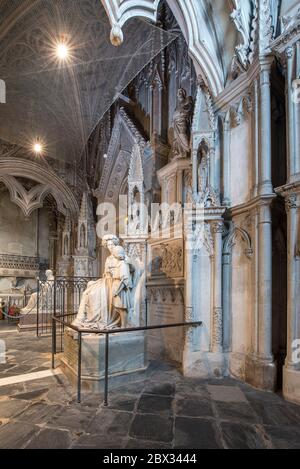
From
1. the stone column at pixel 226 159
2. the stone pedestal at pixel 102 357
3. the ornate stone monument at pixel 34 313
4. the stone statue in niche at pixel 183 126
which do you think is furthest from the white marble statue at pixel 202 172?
the ornate stone monument at pixel 34 313

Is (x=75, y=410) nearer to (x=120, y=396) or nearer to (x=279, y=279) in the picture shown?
(x=120, y=396)

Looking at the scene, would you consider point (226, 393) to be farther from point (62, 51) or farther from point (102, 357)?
point (62, 51)

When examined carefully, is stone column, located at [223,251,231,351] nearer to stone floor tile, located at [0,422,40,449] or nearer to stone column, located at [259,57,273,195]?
stone column, located at [259,57,273,195]

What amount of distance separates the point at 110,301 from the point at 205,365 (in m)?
1.80

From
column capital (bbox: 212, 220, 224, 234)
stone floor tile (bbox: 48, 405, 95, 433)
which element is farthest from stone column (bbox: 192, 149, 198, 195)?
stone floor tile (bbox: 48, 405, 95, 433)

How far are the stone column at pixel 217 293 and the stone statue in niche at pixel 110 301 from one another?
1.36 meters

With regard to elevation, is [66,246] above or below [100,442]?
above

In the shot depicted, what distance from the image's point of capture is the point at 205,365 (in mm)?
4586

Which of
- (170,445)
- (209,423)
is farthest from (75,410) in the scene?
(209,423)

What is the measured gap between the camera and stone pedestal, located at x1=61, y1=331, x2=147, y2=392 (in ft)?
12.6

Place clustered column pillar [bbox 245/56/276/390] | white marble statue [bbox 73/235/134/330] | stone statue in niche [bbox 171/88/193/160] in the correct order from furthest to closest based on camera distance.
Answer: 1. stone statue in niche [bbox 171/88/193/160]
2. white marble statue [bbox 73/235/134/330]
3. clustered column pillar [bbox 245/56/276/390]

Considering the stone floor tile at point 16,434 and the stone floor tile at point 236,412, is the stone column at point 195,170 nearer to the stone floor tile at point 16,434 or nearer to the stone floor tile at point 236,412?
the stone floor tile at point 236,412

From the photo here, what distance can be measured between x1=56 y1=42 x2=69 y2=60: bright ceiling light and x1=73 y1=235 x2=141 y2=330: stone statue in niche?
6629mm

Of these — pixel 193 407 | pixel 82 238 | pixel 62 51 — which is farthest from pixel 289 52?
pixel 82 238
